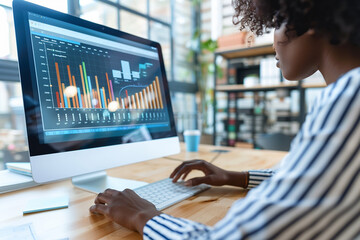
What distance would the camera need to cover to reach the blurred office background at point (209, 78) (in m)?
2.28

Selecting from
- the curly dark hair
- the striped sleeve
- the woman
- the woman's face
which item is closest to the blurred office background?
the striped sleeve

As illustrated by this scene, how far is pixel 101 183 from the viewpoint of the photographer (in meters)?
0.78

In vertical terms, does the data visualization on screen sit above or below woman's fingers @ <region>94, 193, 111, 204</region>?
above

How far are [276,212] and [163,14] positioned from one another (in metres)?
3.47

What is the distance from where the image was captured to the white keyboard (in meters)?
0.62

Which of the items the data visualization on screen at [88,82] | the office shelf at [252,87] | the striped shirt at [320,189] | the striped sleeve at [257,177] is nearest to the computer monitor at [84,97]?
the data visualization on screen at [88,82]

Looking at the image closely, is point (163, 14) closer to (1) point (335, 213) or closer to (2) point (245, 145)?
(2) point (245, 145)

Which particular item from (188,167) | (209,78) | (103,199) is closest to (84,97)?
(103,199)

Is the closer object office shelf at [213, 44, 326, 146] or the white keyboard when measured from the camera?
the white keyboard

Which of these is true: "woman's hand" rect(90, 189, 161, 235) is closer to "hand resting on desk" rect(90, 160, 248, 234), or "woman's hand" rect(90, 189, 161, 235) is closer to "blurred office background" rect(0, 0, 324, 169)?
"hand resting on desk" rect(90, 160, 248, 234)

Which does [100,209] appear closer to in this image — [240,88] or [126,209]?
[126,209]

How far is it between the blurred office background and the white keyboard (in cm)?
143

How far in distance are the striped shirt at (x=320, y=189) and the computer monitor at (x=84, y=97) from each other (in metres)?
0.46

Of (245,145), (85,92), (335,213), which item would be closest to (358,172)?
(335,213)
